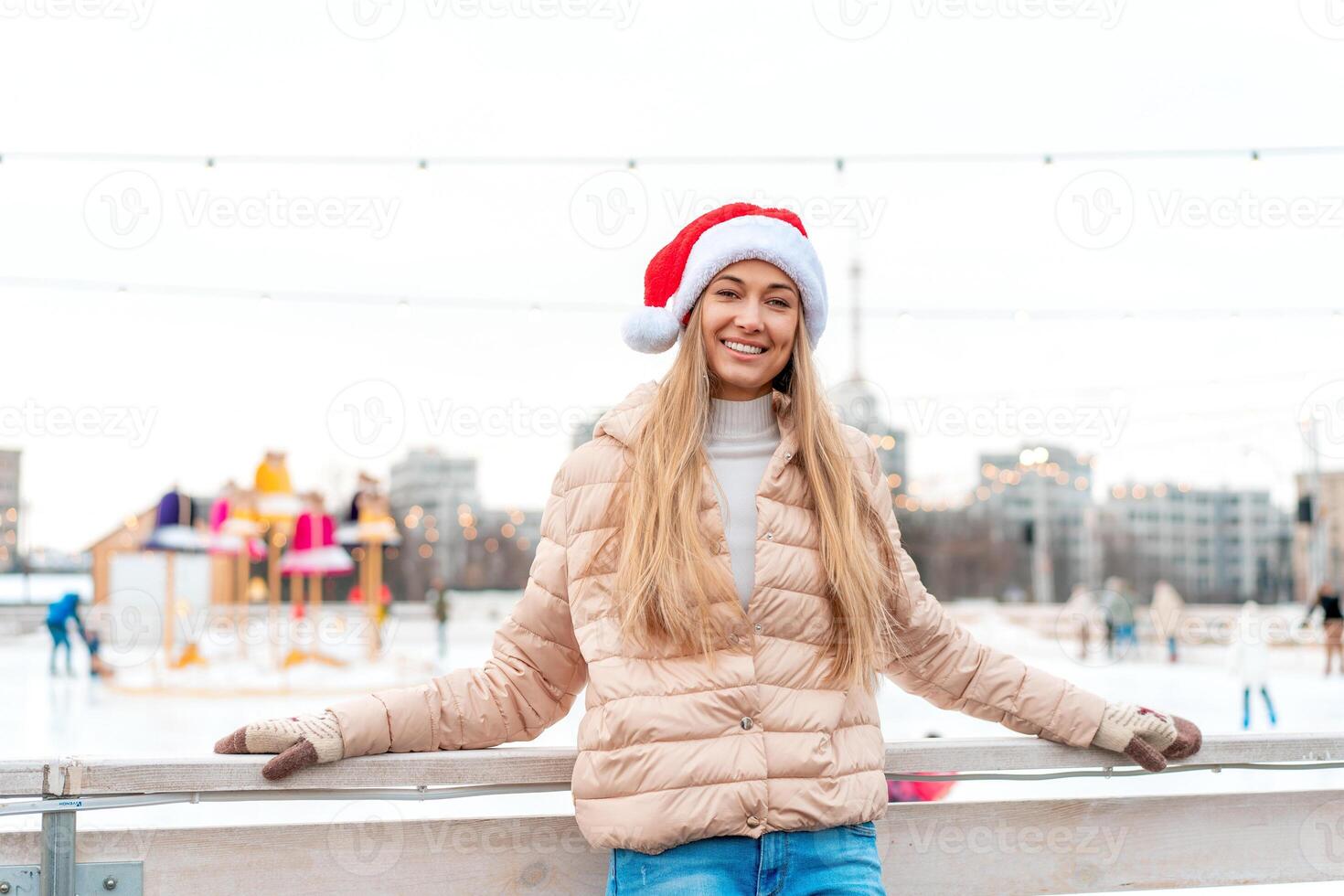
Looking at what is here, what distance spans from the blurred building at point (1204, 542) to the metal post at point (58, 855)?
5284cm

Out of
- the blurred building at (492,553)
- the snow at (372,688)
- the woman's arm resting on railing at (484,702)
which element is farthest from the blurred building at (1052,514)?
the woman's arm resting on railing at (484,702)

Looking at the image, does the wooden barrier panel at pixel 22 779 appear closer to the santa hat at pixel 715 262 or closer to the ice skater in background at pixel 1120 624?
the santa hat at pixel 715 262

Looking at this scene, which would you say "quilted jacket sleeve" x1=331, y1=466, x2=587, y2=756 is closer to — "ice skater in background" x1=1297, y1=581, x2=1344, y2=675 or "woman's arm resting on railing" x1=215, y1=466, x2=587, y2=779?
"woman's arm resting on railing" x1=215, y1=466, x2=587, y2=779

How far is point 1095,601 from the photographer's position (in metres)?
19.3

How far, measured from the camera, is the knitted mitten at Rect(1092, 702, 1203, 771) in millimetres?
1702

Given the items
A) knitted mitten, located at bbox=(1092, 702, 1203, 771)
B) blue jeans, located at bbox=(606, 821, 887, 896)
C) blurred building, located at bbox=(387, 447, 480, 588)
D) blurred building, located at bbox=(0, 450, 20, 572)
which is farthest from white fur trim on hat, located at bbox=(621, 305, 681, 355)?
blurred building, located at bbox=(387, 447, 480, 588)

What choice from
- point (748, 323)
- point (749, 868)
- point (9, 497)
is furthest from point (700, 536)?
point (9, 497)

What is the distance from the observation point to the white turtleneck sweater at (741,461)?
1.57 meters

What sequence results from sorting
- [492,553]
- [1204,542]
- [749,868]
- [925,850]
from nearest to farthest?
[749,868], [925,850], [492,553], [1204,542]

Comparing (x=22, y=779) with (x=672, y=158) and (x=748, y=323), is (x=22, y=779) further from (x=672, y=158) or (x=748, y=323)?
(x=672, y=158)

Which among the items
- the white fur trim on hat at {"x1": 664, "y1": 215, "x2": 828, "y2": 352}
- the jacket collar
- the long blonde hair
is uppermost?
the white fur trim on hat at {"x1": 664, "y1": 215, "x2": 828, "y2": 352}

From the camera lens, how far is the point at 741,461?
5.38 ft

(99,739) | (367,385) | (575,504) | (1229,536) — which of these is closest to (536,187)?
(367,385)

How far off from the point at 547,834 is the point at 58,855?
666 mm
